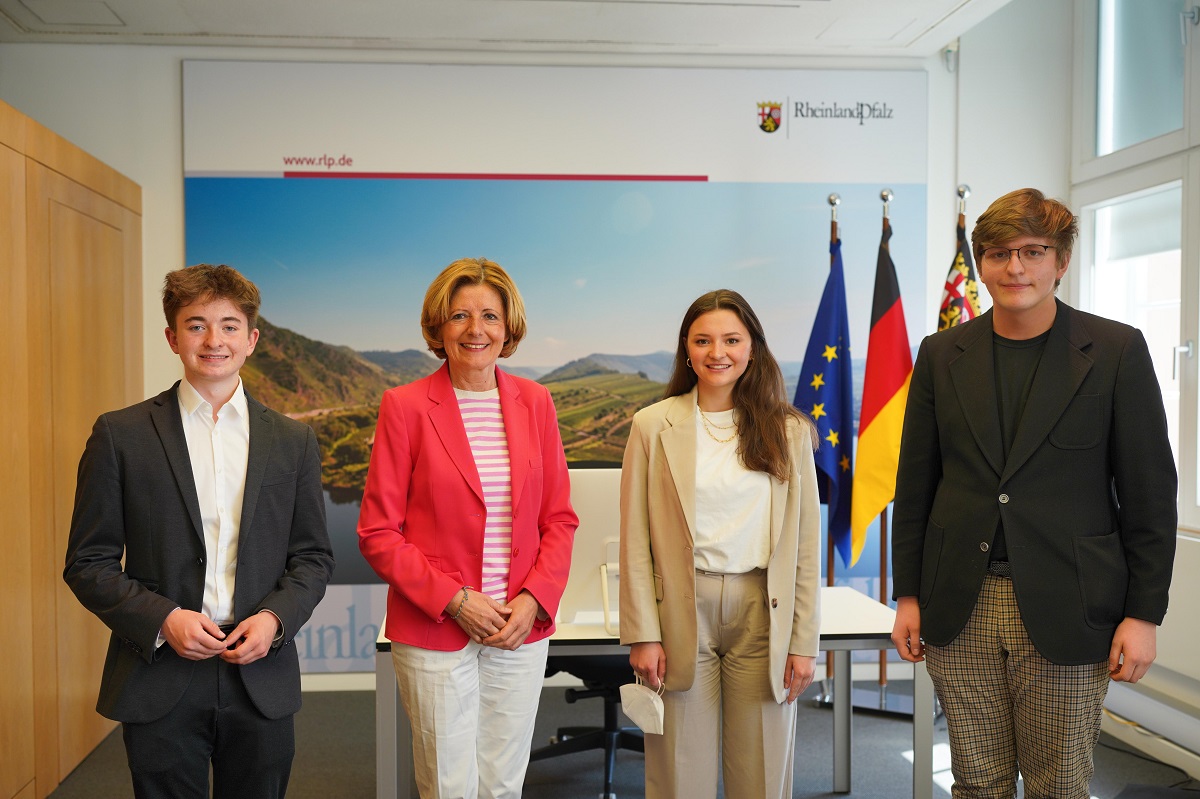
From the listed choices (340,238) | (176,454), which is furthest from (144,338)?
(176,454)

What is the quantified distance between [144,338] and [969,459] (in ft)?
12.8

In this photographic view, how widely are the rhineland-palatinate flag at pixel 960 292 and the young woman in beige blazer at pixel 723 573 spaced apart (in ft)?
6.96

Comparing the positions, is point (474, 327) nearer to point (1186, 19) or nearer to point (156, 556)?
point (156, 556)

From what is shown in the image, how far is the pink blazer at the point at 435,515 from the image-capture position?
6.70ft

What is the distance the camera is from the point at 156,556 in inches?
70.6

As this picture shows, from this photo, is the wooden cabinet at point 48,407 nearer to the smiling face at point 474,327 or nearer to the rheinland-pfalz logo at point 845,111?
the smiling face at point 474,327

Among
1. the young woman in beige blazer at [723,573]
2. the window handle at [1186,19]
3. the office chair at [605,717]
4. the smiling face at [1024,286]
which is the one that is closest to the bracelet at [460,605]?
the young woman in beige blazer at [723,573]

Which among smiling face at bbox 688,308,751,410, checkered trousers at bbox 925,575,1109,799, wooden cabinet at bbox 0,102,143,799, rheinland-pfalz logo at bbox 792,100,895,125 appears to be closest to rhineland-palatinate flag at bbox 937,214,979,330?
rheinland-pfalz logo at bbox 792,100,895,125

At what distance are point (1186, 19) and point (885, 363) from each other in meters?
1.89

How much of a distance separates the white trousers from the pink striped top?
0.16 metres

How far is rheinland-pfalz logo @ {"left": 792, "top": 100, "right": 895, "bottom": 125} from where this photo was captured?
180 inches

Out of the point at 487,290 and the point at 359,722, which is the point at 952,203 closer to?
the point at 487,290

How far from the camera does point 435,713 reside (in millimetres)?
2031

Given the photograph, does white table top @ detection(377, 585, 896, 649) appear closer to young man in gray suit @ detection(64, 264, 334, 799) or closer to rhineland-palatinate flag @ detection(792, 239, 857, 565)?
young man in gray suit @ detection(64, 264, 334, 799)
